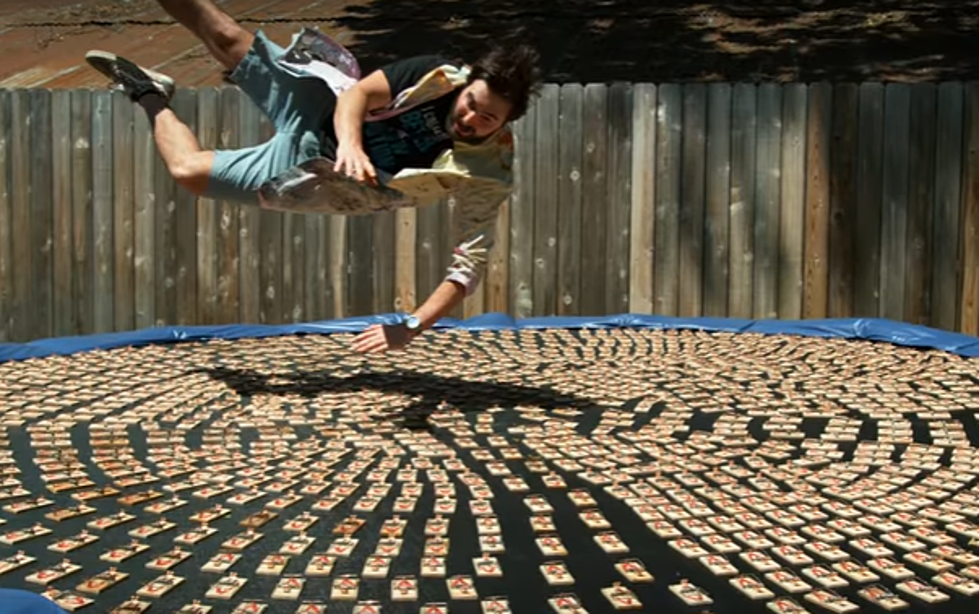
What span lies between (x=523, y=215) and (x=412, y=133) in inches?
96.2

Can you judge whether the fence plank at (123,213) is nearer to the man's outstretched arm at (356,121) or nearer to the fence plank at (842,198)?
the man's outstretched arm at (356,121)

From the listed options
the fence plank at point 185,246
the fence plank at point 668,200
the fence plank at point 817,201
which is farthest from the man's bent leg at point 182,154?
the fence plank at point 817,201

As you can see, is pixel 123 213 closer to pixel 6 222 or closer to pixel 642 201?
pixel 6 222

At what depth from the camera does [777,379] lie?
12.9 ft

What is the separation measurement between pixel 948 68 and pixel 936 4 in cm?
192

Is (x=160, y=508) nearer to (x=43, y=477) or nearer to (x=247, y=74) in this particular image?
(x=43, y=477)

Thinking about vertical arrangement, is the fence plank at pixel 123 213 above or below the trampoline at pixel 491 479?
above

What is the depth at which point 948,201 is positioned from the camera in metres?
5.70

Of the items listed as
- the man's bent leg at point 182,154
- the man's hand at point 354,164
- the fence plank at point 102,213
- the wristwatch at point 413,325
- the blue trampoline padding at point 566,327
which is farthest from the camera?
the fence plank at point 102,213

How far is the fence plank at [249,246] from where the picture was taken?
5.88 meters

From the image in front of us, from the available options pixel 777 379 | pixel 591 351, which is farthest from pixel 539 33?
pixel 777 379

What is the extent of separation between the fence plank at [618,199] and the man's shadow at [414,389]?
211 centimetres

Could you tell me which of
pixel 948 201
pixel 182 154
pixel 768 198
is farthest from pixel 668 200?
pixel 182 154

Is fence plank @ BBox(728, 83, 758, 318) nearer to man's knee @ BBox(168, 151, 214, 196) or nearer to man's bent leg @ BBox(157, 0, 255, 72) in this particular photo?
man's bent leg @ BBox(157, 0, 255, 72)
